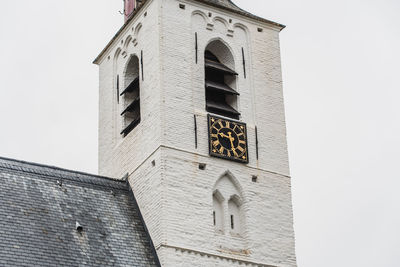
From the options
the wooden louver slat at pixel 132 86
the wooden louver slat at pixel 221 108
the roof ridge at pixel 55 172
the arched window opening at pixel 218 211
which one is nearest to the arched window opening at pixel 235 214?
the arched window opening at pixel 218 211

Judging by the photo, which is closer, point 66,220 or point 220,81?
point 66,220

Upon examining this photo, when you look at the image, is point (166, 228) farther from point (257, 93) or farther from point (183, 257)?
point (257, 93)

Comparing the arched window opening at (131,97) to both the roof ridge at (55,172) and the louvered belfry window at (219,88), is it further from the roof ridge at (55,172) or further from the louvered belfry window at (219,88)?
the louvered belfry window at (219,88)

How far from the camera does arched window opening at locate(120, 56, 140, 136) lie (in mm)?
38912

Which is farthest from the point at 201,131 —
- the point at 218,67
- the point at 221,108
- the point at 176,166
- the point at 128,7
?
the point at 128,7

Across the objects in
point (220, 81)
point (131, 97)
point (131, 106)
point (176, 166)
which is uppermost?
point (220, 81)

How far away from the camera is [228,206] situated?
36406 mm

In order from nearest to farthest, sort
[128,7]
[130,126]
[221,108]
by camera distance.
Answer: [221,108] < [130,126] < [128,7]

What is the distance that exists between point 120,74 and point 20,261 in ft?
37.2

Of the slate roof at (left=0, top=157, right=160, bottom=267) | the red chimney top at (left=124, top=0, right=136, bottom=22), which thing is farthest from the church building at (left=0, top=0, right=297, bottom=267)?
the red chimney top at (left=124, top=0, right=136, bottom=22)

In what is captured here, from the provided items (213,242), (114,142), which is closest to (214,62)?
(114,142)

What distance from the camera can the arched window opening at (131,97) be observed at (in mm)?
38912

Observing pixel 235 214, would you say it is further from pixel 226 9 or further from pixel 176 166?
pixel 226 9

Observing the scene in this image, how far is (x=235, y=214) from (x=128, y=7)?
1041 centimetres
